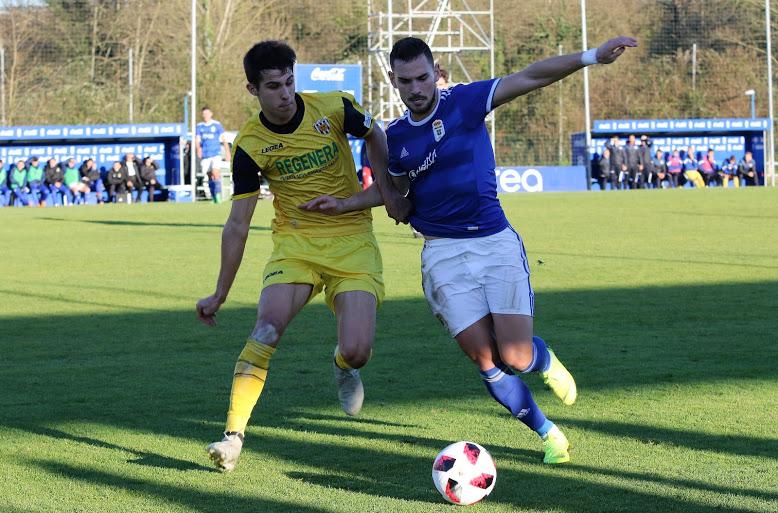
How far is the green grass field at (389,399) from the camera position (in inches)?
197

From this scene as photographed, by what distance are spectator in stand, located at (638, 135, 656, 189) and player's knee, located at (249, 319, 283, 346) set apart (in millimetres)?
35778

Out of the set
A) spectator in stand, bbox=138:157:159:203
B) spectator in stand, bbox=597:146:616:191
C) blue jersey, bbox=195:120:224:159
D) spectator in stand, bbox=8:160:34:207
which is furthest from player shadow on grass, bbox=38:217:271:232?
spectator in stand, bbox=597:146:616:191

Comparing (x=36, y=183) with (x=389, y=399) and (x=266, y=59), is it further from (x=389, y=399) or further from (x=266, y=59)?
(x=266, y=59)

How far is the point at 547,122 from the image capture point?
4841 cm

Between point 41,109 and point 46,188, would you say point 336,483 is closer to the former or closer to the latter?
point 46,188

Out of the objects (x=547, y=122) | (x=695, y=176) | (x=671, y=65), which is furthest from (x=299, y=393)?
(x=671, y=65)

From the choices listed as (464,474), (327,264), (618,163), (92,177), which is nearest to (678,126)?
(618,163)

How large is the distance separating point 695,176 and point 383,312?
3305cm

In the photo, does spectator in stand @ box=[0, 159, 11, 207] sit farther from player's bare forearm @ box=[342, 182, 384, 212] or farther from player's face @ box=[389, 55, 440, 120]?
player's face @ box=[389, 55, 440, 120]

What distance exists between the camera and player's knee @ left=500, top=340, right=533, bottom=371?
5562mm

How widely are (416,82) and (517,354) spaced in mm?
1394

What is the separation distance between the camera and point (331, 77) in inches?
1567

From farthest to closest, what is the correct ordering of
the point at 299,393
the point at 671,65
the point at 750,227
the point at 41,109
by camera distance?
1. the point at 671,65
2. the point at 41,109
3. the point at 750,227
4. the point at 299,393

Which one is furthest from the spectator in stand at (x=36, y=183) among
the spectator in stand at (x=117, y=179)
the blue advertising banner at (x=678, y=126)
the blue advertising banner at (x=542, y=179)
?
the blue advertising banner at (x=678, y=126)
